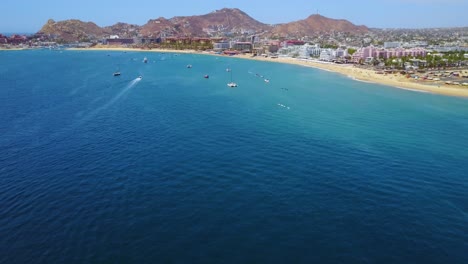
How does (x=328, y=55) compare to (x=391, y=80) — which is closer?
(x=391, y=80)

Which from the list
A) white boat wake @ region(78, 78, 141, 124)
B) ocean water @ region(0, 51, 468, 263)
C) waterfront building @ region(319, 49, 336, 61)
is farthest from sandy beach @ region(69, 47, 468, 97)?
white boat wake @ region(78, 78, 141, 124)

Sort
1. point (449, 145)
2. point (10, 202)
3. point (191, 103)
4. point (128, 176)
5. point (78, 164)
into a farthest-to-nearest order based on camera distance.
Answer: point (191, 103)
point (449, 145)
point (78, 164)
point (128, 176)
point (10, 202)

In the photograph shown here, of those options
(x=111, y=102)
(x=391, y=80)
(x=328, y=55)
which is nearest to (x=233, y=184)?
(x=111, y=102)

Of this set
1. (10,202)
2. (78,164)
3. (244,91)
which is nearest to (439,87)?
(244,91)

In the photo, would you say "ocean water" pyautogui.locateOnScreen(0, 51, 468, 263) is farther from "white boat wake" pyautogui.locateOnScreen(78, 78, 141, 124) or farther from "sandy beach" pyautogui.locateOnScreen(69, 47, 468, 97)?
"sandy beach" pyautogui.locateOnScreen(69, 47, 468, 97)

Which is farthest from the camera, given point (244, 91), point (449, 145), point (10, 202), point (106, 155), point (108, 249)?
point (244, 91)

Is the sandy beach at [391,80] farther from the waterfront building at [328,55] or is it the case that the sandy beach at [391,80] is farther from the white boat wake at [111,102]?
the white boat wake at [111,102]

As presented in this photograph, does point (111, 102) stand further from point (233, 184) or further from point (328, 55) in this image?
point (328, 55)

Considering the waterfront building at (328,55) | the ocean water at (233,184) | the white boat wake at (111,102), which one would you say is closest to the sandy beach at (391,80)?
the waterfront building at (328,55)

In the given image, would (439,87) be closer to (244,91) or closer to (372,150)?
(244,91)
